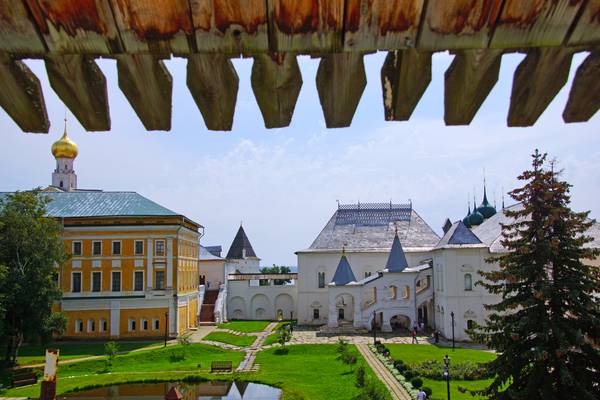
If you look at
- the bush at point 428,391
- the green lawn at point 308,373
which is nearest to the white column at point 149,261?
the green lawn at point 308,373

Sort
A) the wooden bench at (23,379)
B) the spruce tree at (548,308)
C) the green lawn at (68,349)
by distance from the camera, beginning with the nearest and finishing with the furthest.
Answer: the spruce tree at (548,308)
the wooden bench at (23,379)
the green lawn at (68,349)

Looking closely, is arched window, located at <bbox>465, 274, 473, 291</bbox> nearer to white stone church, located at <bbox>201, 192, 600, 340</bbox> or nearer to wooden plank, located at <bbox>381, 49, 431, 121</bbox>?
white stone church, located at <bbox>201, 192, 600, 340</bbox>

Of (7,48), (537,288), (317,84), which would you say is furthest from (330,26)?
(537,288)

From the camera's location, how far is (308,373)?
80.7 feet

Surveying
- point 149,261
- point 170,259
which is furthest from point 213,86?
point 149,261

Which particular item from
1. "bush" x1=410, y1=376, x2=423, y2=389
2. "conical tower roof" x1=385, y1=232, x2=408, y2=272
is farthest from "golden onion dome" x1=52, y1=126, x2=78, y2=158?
"bush" x1=410, y1=376, x2=423, y2=389

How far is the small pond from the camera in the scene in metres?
21.0

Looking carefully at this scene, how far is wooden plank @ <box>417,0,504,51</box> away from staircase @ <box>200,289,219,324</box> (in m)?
44.0

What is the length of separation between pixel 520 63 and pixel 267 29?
3.90 feet

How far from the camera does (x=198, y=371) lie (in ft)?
82.1

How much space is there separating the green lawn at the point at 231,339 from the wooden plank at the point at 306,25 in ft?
107

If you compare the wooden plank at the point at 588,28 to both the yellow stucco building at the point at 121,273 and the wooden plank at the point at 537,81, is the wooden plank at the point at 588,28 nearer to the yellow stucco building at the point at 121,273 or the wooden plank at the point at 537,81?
the wooden plank at the point at 537,81

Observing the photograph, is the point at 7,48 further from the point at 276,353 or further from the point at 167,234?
the point at 167,234

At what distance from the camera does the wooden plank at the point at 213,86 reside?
241 centimetres
